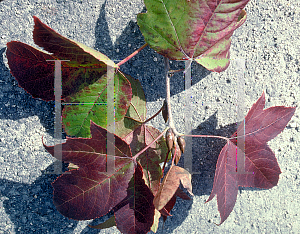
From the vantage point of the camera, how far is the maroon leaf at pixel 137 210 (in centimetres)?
49

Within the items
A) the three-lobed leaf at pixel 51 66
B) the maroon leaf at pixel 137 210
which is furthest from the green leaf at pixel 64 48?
the maroon leaf at pixel 137 210

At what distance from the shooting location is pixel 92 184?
47 centimetres

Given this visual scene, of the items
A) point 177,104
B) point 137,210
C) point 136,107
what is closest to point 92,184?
point 137,210

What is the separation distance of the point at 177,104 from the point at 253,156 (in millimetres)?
228

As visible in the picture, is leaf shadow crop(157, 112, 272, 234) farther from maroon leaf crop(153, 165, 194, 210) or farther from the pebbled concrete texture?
maroon leaf crop(153, 165, 194, 210)

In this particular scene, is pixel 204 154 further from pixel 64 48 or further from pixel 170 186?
pixel 64 48

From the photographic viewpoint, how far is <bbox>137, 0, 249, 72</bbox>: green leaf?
0.44 meters

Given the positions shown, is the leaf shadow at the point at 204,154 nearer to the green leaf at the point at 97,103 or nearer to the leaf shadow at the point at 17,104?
the green leaf at the point at 97,103

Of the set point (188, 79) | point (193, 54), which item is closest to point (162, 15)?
point (193, 54)

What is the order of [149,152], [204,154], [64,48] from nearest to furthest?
[64,48], [149,152], [204,154]

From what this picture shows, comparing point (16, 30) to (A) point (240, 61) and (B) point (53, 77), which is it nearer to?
(B) point (53, 77)

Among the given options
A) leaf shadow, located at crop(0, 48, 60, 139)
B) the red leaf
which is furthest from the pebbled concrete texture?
the red leaf

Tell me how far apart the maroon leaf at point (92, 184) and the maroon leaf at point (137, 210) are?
0.7 inches

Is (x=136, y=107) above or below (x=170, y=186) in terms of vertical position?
above
